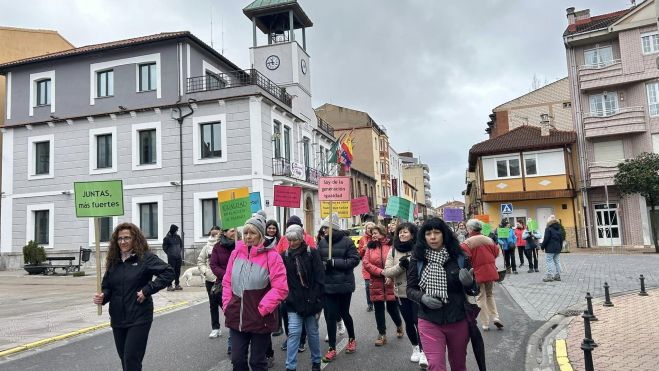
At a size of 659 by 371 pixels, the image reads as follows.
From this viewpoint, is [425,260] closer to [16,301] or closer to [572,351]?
[572,351]

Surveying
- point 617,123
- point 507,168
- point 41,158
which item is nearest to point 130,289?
point 41,158

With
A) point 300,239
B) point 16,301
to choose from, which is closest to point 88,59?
point 16,301

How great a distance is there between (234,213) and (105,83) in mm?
21348

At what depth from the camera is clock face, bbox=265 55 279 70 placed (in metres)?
29.0

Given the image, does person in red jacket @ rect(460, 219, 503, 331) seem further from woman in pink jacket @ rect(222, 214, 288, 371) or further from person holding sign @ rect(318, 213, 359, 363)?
woman in pink jacket @ rect(222, 214, 288, 371)

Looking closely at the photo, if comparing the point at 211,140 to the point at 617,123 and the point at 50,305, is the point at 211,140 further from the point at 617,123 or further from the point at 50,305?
the point at 617,123

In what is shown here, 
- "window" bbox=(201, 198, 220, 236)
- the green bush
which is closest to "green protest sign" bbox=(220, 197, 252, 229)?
"window" bbox=(201, 198, 220, 236)

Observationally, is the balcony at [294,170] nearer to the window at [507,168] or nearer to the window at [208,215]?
the window at [208,215]

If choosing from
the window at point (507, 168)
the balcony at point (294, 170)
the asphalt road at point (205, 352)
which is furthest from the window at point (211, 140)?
the window at point (507, 168)

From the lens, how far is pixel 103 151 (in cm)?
2511

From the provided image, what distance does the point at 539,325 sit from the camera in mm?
8398

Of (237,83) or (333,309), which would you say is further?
(237,83)

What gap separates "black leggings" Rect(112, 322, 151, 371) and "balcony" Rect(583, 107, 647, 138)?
31.6 metres

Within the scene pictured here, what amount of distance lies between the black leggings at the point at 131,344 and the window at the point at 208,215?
18508 mm
